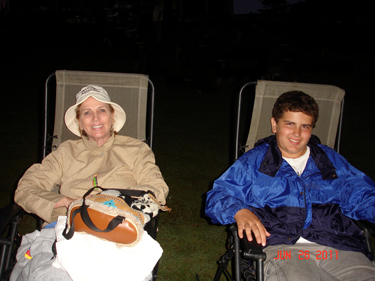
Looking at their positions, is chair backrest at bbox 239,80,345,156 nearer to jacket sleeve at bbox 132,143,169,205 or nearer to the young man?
the young man

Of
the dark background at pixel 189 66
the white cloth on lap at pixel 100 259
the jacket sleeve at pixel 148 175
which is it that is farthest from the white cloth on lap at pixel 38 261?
the dark background at pixel 189 66

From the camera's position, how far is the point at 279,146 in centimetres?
206

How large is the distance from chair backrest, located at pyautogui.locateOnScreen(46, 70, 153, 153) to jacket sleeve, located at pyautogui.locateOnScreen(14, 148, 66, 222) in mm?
543

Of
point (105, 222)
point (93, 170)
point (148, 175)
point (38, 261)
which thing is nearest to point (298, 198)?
point (148, 175)

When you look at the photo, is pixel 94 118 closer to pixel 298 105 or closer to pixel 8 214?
pixel 8 214

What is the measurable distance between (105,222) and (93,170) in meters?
0.72

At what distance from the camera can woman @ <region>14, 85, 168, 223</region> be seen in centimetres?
205

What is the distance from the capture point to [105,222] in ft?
4.91

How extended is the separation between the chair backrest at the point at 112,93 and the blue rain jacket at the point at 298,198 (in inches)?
41.6

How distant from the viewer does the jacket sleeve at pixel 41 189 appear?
1.83 m

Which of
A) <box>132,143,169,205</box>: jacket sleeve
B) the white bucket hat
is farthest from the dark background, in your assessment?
the white bucket hat

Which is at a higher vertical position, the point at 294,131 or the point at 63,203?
the point at 294,131

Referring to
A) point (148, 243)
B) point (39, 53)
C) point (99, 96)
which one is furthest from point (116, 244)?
point (39, 53)

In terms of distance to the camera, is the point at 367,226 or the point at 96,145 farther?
the point at 96,145
